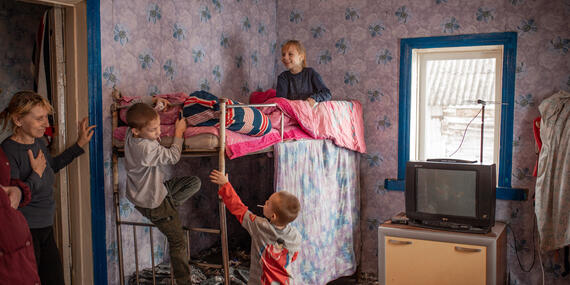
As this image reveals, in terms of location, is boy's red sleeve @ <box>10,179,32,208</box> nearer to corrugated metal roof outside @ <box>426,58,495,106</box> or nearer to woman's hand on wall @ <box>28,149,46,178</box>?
woman's hand on wall @ <box>28,149,46,178</box>

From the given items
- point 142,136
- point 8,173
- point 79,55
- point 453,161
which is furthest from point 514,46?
point 8,173

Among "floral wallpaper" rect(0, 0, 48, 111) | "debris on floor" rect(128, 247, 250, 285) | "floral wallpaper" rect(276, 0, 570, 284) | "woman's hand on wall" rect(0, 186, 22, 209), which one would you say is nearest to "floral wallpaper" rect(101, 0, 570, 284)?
"floral wallpaper" rect(276, 0, 570, 284)

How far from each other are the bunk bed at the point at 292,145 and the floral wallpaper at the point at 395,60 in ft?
0.60

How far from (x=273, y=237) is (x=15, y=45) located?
2.31 metres

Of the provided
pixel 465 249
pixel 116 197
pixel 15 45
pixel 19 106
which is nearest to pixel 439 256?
pixel 465 249

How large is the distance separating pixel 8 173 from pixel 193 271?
4.27ft

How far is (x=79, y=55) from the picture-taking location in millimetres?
2627

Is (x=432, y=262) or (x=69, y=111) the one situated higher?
(x=69, y=111)

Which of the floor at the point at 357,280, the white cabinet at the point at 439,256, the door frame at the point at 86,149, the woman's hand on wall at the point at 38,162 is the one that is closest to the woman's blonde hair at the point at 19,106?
the woman's hand on wall at the point at 38,162

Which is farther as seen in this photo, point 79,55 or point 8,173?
point 79,55

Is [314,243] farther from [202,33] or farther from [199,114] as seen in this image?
[202,33]

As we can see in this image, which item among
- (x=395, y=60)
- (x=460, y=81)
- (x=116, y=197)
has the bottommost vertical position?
(x=116, y=197)

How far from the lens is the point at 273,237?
2346mm

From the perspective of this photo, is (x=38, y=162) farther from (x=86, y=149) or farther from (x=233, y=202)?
(x=233, y=202)
